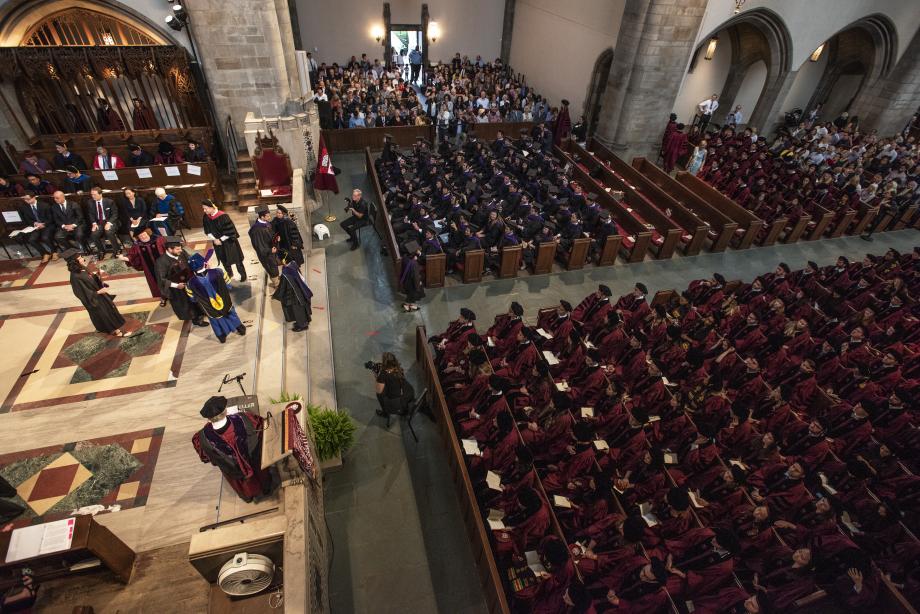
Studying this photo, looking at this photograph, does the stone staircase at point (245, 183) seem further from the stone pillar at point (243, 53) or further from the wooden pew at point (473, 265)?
the wooden pew at point (473, 265)

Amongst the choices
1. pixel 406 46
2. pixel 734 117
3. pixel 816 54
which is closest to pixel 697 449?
pixel 734 117

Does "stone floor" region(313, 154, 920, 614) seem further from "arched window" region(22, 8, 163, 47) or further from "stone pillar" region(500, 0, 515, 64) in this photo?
"stone pillar" region(500, 0, 515, 64)

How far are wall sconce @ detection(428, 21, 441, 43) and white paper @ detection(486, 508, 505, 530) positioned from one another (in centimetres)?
2360

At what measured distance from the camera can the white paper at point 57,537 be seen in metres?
4.24

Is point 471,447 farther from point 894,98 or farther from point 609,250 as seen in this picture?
point 894,98

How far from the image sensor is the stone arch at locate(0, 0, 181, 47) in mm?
11656

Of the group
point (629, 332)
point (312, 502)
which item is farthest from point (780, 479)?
point (312, 502)

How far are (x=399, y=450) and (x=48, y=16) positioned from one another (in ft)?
50.0

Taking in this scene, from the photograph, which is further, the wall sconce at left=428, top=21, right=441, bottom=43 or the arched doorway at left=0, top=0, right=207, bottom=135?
the wall sconce at left=428, top=21, right=441, bottom=43

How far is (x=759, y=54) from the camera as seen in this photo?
770 inches

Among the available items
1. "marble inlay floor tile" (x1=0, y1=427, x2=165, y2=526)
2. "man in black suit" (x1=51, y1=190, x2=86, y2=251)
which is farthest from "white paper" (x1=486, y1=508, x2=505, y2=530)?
"man in black suit" (x1=51, y1=190, x2=86, y2=251)

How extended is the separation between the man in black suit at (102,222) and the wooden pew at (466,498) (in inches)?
283

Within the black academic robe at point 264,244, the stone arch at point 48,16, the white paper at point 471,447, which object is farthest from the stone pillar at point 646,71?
the white paper at point 471,447

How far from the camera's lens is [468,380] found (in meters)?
7.53
